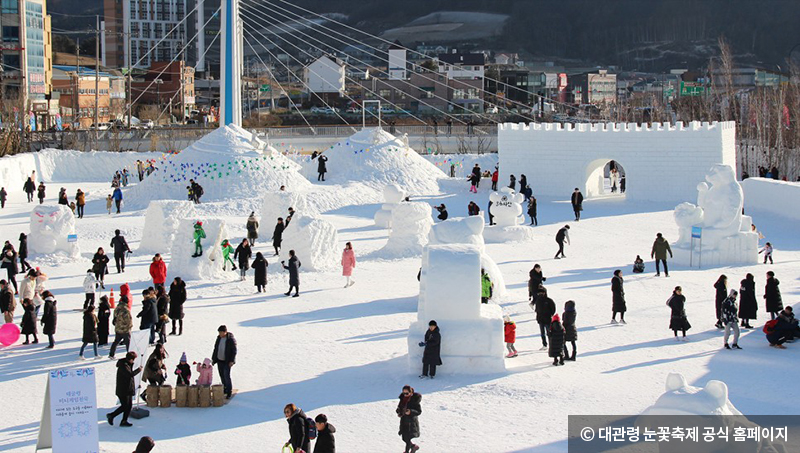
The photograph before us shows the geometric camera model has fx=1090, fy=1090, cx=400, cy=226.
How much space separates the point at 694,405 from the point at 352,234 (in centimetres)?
1705

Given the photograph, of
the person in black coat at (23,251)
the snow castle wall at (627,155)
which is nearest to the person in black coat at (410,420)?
the person in black coat at (23,251)

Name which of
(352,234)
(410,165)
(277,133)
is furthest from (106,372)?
(277,133)

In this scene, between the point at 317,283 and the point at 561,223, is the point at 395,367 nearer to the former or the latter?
the point at 317,283

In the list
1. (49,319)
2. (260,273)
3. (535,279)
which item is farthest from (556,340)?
(49,319)

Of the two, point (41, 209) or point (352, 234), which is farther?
point (352, 234)

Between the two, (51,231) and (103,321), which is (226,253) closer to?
(51,231)

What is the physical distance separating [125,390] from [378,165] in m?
23.5

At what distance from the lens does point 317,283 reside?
65.5ft

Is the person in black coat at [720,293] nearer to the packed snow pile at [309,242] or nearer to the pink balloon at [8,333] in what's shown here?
the packed snow pile at [309,242]

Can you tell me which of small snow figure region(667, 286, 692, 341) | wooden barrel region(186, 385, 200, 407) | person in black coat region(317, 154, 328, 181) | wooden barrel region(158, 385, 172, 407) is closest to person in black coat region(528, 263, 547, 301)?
small snow figure region(667, 286, 692, 341)

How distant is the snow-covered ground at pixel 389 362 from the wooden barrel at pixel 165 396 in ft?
0.62

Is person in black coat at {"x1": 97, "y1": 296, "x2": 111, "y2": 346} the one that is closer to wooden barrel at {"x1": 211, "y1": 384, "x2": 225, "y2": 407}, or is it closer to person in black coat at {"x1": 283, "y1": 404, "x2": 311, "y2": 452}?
wooden barrel at {"x1": 211, "y1": 384, "x2": 225, "y2": 407}

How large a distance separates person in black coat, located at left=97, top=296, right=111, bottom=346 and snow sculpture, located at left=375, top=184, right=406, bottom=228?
13.2 meters

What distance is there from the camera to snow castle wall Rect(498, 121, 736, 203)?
3362 cm
